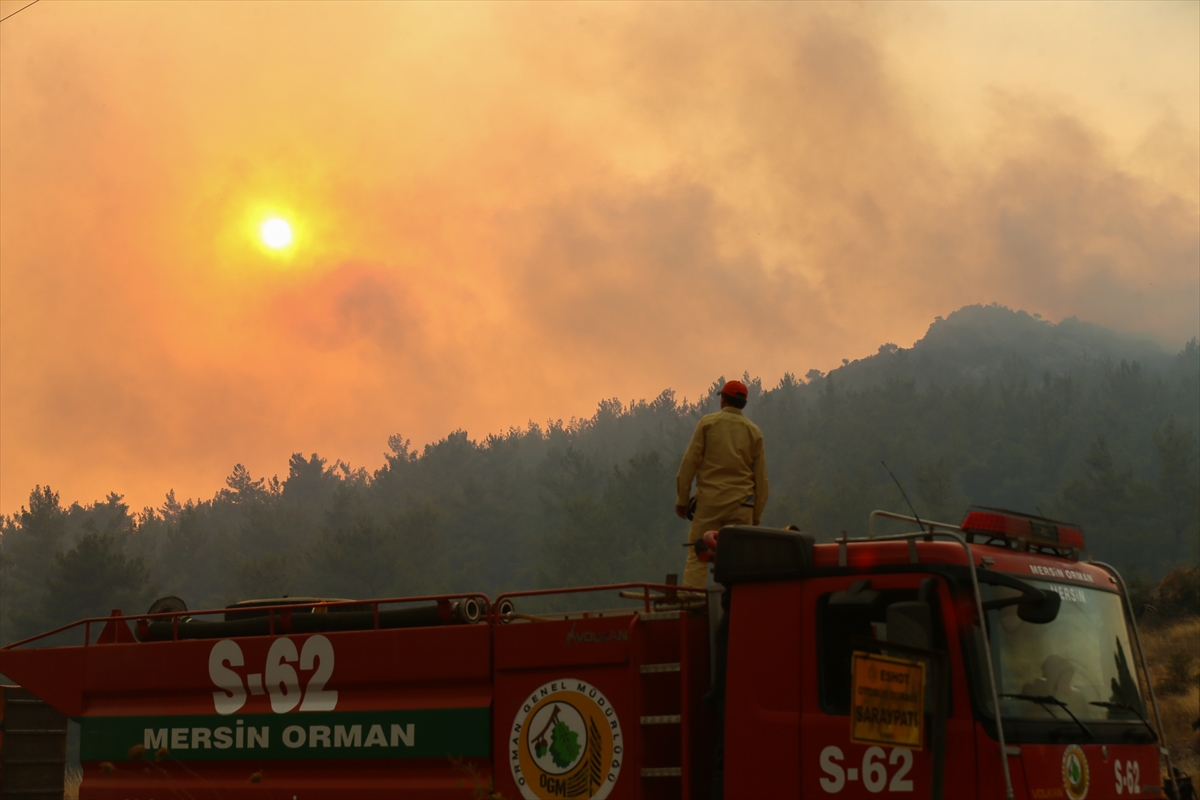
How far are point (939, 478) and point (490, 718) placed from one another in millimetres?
71518

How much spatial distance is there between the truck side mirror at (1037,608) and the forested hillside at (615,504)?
59603 mm

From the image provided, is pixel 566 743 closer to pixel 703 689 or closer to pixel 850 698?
pixel 703 689

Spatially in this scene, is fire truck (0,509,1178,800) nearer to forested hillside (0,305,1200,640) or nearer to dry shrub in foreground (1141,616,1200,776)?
dry shrub in foreground (1141,616,1200,776)

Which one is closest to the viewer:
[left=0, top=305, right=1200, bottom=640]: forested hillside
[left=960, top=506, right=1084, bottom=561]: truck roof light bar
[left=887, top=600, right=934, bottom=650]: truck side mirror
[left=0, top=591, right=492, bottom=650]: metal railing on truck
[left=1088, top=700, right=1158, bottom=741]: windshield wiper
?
[left=887, top=600, right=934, bottom=650]: truck side mirror

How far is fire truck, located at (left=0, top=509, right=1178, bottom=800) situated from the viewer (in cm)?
562

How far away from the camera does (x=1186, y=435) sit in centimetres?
7412

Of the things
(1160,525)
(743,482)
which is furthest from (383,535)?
(743,482)

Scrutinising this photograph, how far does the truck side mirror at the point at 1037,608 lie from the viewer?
575 centimetres

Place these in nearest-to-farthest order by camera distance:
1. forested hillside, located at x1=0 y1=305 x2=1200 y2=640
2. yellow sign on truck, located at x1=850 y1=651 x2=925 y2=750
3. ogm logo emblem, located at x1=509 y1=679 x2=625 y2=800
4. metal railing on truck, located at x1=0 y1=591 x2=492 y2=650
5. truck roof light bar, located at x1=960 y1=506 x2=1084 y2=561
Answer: yellow sign on truck, located at x1=850 y1=651 x2=925 y2=750 → truck roof light bar, located at x1=960 y1=506 x2=1084 y2=561 → ogm logo emblem, located at x1=509 y1=679 x2=625 y2=800 → metal railing on truck, located at x1=0 y1=591 x2=492 y2=650 → forested hillside, located at x1=0 y1=305 x2=1200 y2=640

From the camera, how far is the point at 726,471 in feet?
28.3

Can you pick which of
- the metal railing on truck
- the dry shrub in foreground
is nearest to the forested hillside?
the dry shrub in foreground

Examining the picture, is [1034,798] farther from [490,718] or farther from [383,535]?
[383,535]

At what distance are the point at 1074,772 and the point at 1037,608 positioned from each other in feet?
2.72

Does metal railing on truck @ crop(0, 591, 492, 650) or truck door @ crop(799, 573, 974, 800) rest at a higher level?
metal railing on truck @ crop(0, 591, 492, 650)
